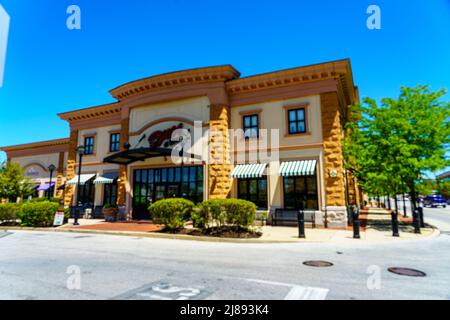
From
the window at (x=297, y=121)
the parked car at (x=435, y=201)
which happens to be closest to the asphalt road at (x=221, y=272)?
the window at (x=297, y=121)

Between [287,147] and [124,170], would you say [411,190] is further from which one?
[124,170]

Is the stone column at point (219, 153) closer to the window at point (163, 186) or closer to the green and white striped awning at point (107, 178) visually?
the window at point (163, 186)

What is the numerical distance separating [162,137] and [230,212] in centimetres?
917

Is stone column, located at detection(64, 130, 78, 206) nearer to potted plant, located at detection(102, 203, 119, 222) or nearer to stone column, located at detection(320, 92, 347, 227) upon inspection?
potted plant, located at detection(102, 203, 119, 222)

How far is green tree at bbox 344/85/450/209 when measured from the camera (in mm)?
14789

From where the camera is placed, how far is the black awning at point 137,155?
1736cm

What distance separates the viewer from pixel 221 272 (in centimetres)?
648

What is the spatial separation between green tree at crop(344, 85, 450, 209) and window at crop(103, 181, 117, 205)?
1666cm

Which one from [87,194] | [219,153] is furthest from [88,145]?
[219,153]

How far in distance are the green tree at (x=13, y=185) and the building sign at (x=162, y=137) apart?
14.2 meters

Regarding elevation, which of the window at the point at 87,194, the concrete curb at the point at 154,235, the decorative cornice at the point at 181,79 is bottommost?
the concrete curb at the point at 154,235

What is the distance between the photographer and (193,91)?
61.4 ft

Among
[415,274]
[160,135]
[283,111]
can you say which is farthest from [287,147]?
[415,274]

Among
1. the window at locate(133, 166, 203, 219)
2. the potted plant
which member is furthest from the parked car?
the potted plant
